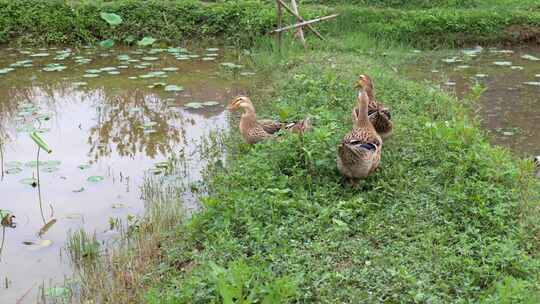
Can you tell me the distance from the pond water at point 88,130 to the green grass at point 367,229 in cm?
118

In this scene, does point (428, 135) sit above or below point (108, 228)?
above

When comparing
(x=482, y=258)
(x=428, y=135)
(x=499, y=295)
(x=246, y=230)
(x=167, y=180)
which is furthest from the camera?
(x=167, y=180)

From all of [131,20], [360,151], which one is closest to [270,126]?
[360,151]

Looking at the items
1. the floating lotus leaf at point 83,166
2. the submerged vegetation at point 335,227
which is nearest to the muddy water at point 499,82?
the submerged vegetation at point 335,227

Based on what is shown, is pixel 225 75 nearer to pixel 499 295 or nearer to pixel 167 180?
pixel 167 180

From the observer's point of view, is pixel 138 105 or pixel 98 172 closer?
pixel 98 172

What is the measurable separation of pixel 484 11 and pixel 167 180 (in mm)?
10094

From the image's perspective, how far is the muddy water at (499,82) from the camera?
764 cm

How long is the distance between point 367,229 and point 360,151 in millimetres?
730

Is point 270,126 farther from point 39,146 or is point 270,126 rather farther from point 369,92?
point 39,146

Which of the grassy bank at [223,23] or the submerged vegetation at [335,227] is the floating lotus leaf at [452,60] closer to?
the grassy bank at [223,23]

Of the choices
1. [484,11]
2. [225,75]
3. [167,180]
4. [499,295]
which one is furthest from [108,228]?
[484,11]

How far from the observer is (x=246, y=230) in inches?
177

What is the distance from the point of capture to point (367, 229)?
4.53m
